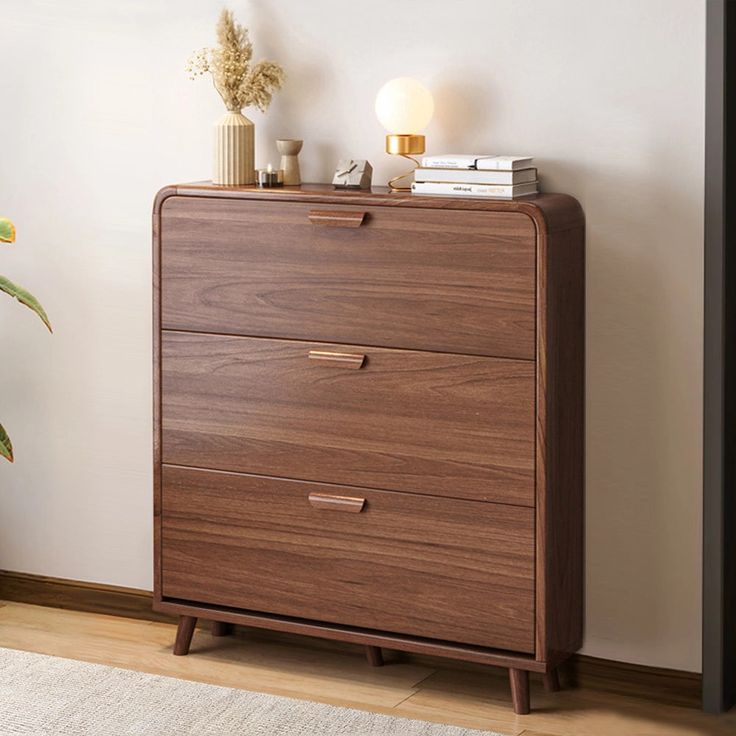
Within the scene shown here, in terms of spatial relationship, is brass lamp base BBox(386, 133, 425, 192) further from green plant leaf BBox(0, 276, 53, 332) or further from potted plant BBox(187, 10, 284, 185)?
green plant leaf BBox(0, 276, 53, 332)

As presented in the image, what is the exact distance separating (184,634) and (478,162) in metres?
1.44

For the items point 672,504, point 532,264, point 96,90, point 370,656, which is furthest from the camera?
point 96,90

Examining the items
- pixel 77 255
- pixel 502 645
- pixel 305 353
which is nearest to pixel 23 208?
pixel 77 255

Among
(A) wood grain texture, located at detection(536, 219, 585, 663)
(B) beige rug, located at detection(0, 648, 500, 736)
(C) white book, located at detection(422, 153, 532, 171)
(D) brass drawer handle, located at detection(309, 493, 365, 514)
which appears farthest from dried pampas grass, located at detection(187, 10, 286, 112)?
(B) beige rug, located at detection(0, 648, 500, 736)

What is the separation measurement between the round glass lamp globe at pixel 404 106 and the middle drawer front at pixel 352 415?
54 cm

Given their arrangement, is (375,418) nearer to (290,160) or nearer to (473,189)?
(473,189)

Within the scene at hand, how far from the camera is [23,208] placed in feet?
12.6

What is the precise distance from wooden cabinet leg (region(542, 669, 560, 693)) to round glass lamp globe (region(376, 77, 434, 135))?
135 cm

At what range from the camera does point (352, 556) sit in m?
3.23

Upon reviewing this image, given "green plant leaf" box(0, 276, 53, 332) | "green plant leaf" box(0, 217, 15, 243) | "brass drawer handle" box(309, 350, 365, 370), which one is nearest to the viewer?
"brass drawer handle" box(309, 350, 365, 370)

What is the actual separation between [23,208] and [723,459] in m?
2.07

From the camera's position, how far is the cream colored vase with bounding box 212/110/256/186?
3332mm

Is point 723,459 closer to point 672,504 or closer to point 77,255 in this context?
point 672,504

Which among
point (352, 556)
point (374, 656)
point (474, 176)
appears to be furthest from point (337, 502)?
point (474, 176)
